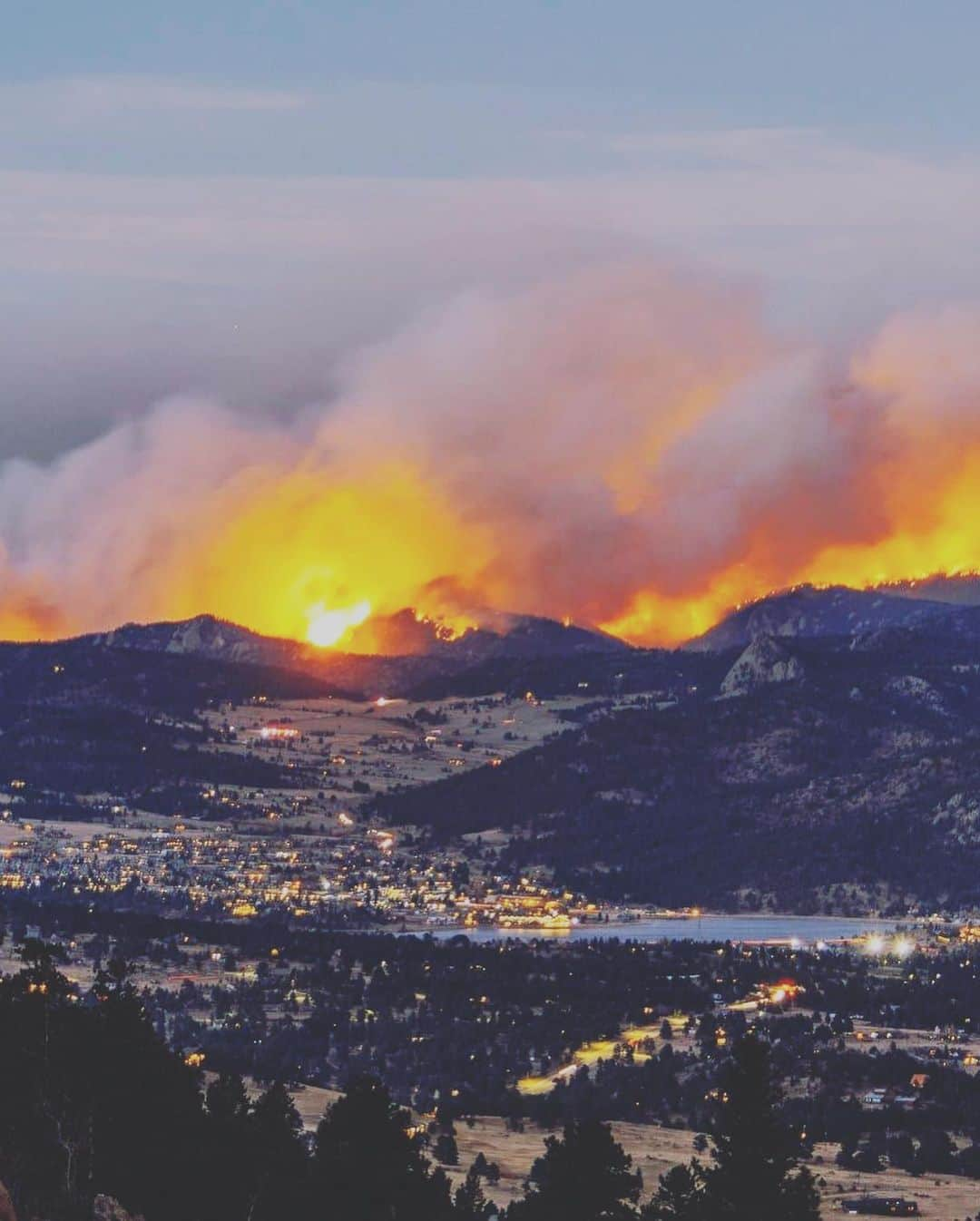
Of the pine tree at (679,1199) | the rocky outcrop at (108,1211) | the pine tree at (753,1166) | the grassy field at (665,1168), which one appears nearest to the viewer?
the pine tree at (753,1166)

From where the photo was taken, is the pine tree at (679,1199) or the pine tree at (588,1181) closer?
the pine tree at (679,1199)

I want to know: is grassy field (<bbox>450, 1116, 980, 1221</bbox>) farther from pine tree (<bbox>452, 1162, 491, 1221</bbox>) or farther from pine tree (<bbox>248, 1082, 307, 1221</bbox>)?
pine tree (<bbox>248, 1082, 307, 1221</bbox>)

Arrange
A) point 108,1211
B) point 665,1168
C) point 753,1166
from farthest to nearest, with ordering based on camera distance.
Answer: point 665,1168
point 108,1211
point 753,1166

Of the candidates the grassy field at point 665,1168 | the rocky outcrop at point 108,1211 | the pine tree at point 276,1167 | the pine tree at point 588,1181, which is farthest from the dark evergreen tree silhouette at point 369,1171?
the grassy field at point 665,1168

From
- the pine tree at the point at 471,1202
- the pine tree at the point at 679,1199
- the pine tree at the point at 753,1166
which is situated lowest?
the pine tree at the point at 471,1202

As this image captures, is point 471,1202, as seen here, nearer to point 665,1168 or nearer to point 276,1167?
point 276,1167

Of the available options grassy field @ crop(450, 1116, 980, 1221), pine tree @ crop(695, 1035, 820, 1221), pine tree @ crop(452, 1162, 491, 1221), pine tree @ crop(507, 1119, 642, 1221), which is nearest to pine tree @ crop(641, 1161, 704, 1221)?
pine tree @ crop(507, 1119, 642, 1221)

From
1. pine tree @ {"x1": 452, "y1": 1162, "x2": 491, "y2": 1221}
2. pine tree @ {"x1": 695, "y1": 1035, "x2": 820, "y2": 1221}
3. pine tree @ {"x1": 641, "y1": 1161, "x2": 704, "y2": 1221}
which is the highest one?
pine tree @ {"x1": 695, "y1": 1035, "x2": 820, "y2": 1221}

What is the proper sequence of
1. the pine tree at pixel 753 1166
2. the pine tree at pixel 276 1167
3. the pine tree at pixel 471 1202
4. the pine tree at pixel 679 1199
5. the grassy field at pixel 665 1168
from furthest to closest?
the grassy field at pixel 665 1168, the pine tree at pixel 471 1202, the pine tree at pixel 276 1167, the pine tree at pixel 679 1199, the pine tree at pixel 753 1166

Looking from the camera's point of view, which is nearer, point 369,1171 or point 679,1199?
point 679,1199

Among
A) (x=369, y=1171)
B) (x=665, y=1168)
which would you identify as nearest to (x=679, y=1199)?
(x=369, y=1171)

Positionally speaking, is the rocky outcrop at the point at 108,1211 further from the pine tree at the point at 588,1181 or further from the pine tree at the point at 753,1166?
the pine tree at the point at 588,1181
